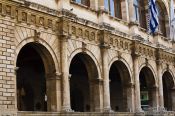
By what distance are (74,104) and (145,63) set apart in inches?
224

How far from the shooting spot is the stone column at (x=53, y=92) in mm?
18797

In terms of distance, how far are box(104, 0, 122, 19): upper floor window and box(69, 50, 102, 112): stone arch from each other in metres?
3.65

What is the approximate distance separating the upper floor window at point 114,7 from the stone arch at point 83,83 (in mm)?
3648

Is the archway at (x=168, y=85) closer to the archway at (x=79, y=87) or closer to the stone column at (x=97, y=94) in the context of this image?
the archway at (x=79, y=87)

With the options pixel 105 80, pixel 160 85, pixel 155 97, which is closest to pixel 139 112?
pixel 155 97

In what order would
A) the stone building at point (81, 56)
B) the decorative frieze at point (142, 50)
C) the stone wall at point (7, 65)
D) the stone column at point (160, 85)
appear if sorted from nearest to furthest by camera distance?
the stone wall at point (7, 65) → the stone building at point (81, 56) → the decorative frieze at point (142, 50) → the stone column at point (160, 85)

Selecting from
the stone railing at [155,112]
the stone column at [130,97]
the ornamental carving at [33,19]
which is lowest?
the stone railing at [155,112]

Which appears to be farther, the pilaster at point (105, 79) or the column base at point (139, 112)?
the column base at point (139, 112)

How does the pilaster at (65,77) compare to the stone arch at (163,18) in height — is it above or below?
below

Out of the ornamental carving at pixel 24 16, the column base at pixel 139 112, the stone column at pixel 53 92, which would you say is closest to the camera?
the ornamental carving at pixel 24 16

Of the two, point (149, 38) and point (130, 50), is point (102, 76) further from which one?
point (149, 38)

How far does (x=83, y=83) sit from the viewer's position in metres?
27.8

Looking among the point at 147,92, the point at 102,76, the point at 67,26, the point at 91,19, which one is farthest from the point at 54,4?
the point at 147,92

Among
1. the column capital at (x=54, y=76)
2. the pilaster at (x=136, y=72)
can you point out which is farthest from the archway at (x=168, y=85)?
the column capital at (x=54, y=76)
